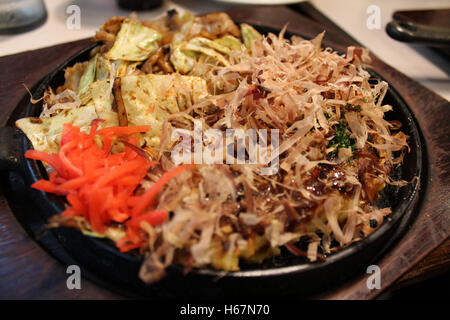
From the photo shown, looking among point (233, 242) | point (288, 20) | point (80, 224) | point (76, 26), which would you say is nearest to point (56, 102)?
point (80, 224)

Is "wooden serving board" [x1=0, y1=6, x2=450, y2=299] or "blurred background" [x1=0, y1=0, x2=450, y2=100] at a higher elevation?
"blurred background" [x1=0, y1=0, x2=450, y2=100]

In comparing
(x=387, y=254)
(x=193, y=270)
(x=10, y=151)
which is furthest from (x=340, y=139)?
(x=10, y=151)

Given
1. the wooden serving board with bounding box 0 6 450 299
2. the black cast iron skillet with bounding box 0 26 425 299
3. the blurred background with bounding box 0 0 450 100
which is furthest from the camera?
the blurred background with bounding box 0 0 450 100

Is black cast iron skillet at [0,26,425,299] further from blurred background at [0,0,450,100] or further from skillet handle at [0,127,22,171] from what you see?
blurred background at [0,0,450,100]

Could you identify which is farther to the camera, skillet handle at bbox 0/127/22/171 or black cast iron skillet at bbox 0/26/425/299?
skillet handle at bbox 0/127/22/171

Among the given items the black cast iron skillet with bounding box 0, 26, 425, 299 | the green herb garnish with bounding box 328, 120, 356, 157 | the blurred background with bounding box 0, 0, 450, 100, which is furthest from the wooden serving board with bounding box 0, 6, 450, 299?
the blurred background with bounding box 0, 0, 450, 100

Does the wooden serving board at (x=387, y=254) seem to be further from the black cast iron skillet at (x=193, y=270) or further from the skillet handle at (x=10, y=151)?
the skillet handle at (x=10, y=151)

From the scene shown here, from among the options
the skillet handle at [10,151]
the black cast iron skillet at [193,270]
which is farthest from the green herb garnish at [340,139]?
the skillet handle at [10,151]
